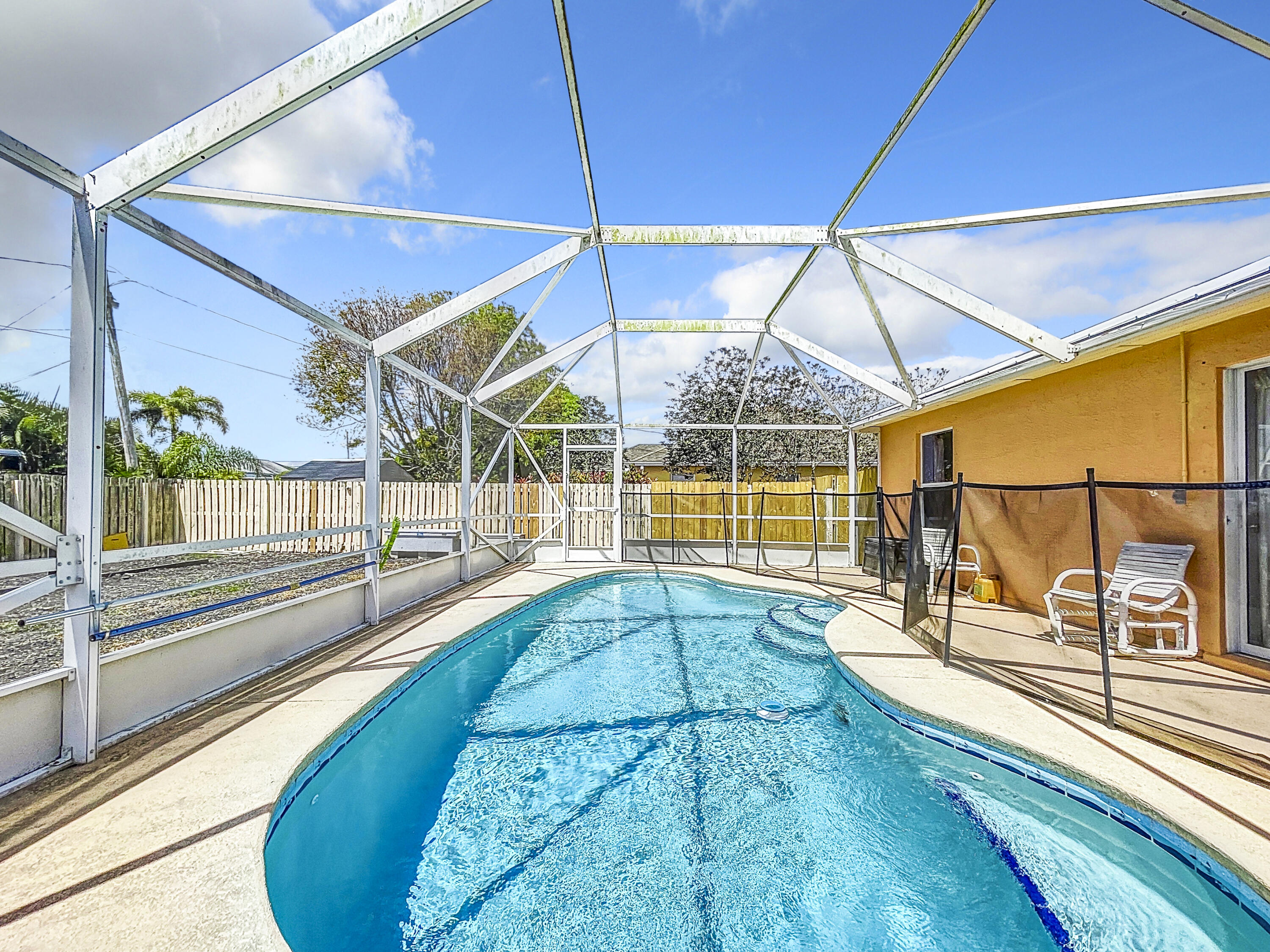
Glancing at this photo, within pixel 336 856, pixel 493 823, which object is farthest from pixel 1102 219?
pixel 336 856

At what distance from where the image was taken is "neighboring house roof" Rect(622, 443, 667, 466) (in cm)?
1927

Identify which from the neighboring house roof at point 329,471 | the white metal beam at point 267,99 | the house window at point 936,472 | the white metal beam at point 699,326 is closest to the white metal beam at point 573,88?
the white metal beam at point 267,99

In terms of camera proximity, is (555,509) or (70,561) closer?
(70,561)

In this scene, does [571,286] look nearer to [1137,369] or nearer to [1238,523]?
[1137,369]

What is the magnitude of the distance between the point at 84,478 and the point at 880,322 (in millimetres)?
6666

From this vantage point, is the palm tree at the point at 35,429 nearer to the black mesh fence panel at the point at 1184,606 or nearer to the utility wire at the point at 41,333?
the utility wire at the point at 41,333

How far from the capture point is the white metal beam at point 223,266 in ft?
10.3

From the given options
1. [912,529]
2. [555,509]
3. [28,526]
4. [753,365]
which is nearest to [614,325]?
[753,365]

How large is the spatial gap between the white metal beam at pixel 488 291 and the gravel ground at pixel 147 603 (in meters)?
2.36

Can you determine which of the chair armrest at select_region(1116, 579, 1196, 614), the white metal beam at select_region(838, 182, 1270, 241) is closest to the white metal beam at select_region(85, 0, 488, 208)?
the white metal beam at select_region(838, 182, 1270, 241)

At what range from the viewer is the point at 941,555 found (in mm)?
5309

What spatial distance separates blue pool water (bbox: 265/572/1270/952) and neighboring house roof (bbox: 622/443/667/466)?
14627mm

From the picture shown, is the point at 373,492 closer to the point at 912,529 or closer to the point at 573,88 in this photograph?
the point at 573,88

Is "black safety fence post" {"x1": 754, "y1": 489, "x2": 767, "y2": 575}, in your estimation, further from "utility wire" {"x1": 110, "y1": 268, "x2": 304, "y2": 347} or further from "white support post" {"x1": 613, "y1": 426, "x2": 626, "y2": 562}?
"utility wire" {"x1": 110, "y1": 268, "x2": 304, "y2": 347}
